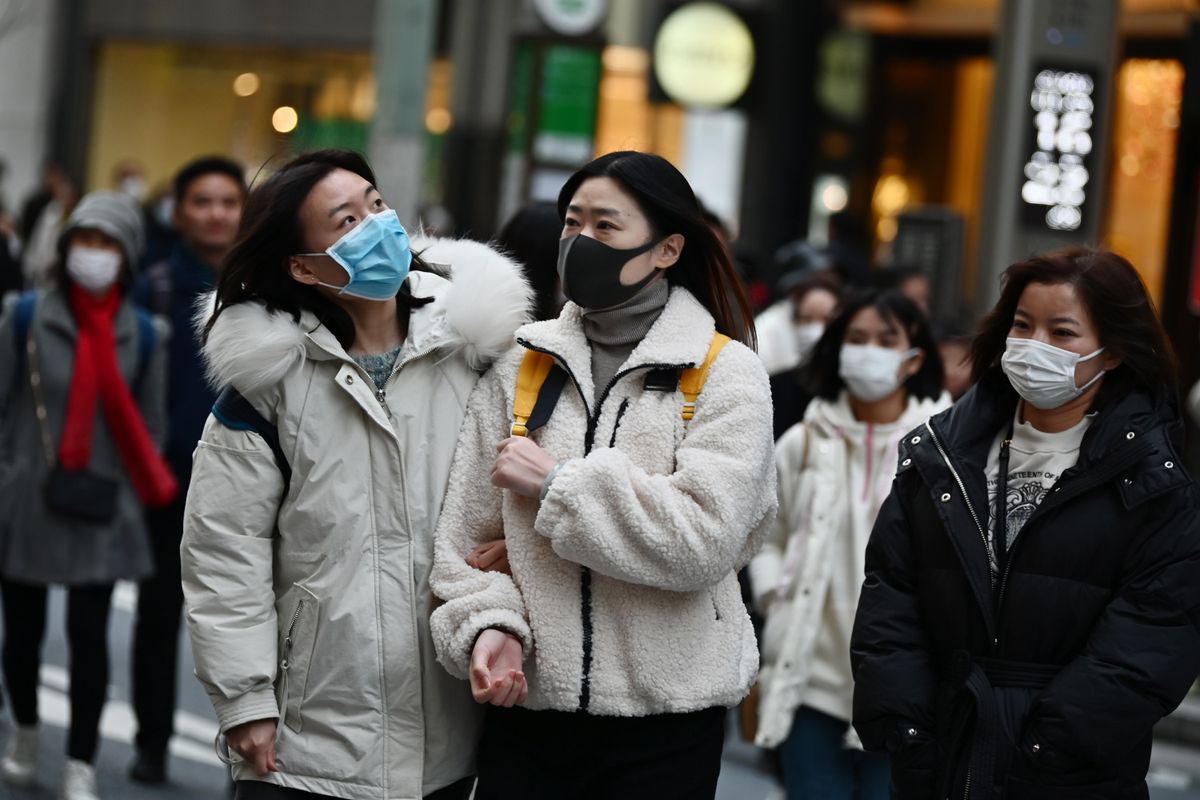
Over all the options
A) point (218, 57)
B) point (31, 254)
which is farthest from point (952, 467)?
point (218, 57)

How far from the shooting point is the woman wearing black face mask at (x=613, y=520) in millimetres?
3652

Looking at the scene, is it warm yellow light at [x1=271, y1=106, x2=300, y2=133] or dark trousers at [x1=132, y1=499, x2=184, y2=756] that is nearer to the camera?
dark trousers at [x1=132, y1=499, x2=184, y2=756]

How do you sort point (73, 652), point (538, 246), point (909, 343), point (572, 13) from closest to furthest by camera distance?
1. point (538, 246)
2. point (909, 343)
3. point (73, 652)
4. point (572, 13)

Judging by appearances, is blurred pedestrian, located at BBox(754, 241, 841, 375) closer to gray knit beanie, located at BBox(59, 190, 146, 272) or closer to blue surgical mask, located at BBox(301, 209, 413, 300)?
gray knit beanie, located at BBox(59, 190, 146, 272)

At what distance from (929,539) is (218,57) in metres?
21.7

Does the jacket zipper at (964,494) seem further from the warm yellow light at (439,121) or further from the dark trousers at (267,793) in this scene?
the warm yellow light at (439,121)

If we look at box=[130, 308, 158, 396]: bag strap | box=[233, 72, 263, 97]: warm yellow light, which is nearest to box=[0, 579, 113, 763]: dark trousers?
box=[130, 308, 158, 396]: bag strap

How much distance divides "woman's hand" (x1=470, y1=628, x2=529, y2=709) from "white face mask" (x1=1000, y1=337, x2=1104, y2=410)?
1245 millimetres

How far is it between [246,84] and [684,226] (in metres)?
21.3

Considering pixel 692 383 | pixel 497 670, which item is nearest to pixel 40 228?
pixel 692 383

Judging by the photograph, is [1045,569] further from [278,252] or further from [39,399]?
[39,399]

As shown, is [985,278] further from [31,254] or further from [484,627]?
A: [484,627]

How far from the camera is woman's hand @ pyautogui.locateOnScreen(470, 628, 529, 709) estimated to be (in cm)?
362

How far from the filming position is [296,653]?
385 centimetres
